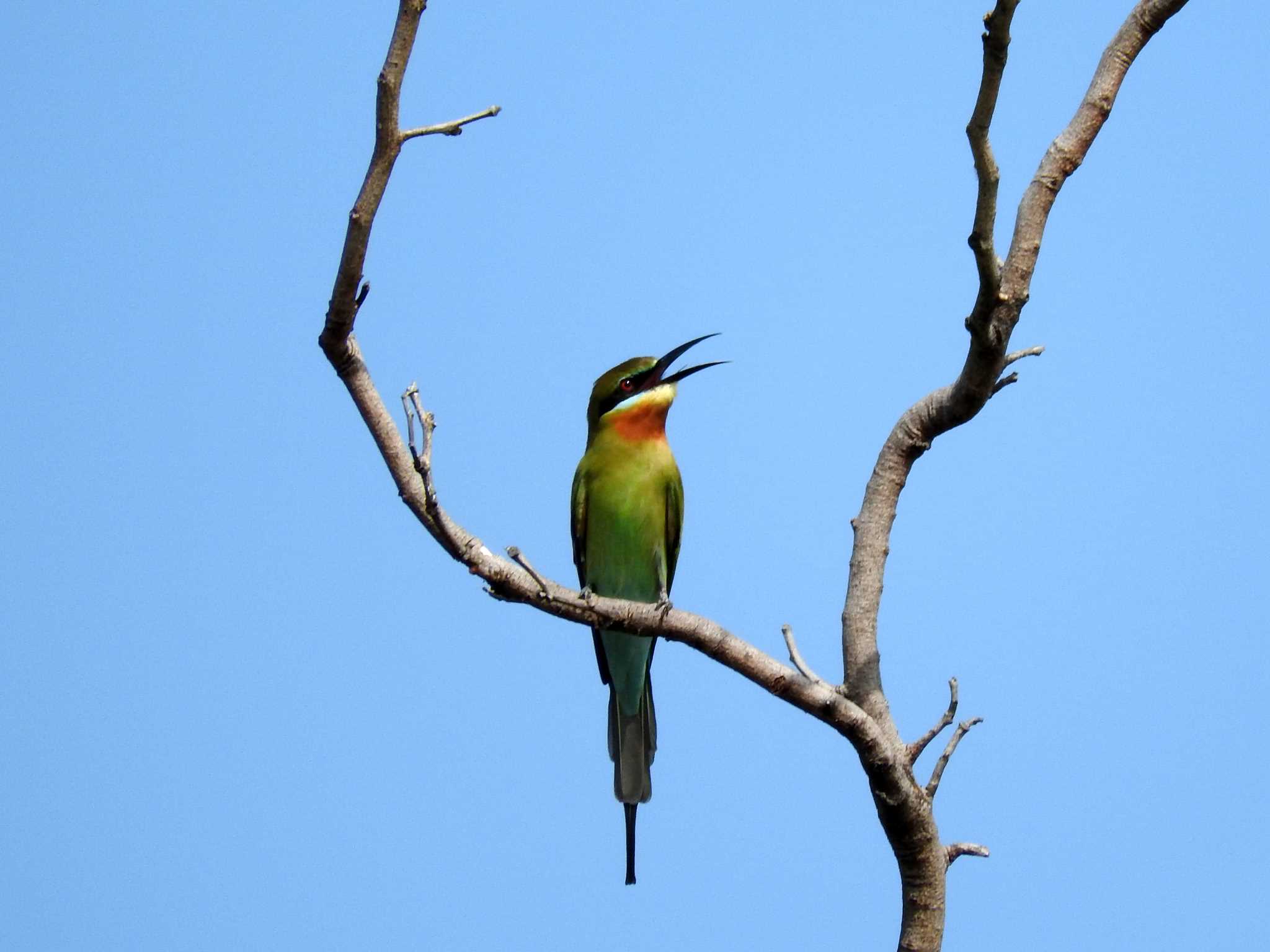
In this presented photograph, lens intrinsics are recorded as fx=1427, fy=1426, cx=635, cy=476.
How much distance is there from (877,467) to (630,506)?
5.32ft

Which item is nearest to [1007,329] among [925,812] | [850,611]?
[850,611]

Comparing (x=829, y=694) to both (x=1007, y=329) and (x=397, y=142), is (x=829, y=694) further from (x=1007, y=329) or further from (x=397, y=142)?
(x=397, y=142)

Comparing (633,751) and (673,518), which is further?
(673,518)

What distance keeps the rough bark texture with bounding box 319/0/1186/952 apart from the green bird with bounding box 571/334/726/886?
61.8 inches

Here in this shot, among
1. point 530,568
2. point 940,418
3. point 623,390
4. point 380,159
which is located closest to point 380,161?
point 380,159

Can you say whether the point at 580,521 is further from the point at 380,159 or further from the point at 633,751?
the point at 380,159

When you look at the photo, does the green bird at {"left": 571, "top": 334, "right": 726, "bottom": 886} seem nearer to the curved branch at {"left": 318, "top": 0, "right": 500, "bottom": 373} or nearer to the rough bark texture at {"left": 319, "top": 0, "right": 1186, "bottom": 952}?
the rough bark texture at {"left": 319, "top": 0, "right": 1186, "bottom": 952}

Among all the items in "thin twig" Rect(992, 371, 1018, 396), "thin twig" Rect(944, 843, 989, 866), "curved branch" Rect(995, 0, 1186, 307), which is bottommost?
"thin twig" Rect(944, 843, 989, 866)

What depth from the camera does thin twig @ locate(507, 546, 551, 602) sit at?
10.5ft

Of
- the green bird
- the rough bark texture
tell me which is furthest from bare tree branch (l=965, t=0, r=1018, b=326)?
the green bird

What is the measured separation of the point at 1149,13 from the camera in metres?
3.75

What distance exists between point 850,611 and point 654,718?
5.34 feet

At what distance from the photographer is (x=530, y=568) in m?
3.23

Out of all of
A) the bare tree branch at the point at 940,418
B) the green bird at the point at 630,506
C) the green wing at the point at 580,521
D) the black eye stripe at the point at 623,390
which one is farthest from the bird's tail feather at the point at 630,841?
the black eye stripe at the point at 623,390
